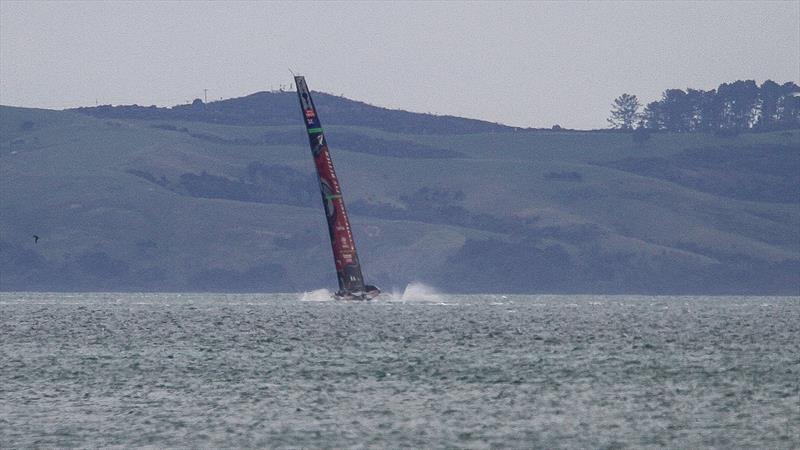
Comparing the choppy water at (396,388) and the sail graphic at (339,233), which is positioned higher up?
the sail graphic at (339,233)

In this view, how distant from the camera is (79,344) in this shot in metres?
87.2

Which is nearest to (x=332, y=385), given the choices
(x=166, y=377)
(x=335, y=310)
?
(x=166, y=377)

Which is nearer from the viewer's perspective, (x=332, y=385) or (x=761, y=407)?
(x=761, y=407)

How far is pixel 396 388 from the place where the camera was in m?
59.2

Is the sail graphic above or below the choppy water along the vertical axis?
above

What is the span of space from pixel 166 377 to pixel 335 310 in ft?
268

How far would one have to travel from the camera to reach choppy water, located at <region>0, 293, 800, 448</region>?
150 feet

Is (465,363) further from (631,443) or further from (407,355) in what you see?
(631,443)

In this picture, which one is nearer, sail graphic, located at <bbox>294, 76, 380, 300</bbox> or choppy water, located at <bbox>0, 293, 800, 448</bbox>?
choppy water, located at <bbox>0, 293, 800, 448</bbox>

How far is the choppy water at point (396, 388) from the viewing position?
45594mm

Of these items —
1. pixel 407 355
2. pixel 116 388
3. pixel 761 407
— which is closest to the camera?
pixel 761 407

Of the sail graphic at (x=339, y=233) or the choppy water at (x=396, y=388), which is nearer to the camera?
the choppy water at (x=396, y=388)

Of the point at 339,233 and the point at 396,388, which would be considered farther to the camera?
the point at 339,233

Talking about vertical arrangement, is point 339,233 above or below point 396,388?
above
